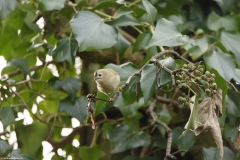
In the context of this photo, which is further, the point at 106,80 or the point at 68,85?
the point at 68,85

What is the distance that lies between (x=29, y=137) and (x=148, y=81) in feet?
1.81

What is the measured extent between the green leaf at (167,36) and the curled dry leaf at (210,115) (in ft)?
0.46

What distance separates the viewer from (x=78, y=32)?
82 cm

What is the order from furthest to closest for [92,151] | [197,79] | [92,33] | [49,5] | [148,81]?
[92,151], [49,5], [92,33], [148,81], [197,79]

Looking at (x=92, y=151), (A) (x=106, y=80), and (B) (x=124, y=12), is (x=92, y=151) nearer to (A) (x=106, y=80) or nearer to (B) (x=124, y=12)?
(B) (x=124, y=12)

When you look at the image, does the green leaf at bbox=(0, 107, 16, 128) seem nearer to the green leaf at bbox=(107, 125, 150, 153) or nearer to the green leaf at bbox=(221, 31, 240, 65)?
the green leaf at bbox=(107, 125, 150, 153)

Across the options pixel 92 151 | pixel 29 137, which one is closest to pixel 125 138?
pixel 92 151

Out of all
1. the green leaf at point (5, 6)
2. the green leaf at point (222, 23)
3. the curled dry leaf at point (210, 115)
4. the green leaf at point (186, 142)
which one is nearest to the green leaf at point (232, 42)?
the green leaf at point (222, 23)

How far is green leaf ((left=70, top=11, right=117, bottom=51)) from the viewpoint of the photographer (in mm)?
809

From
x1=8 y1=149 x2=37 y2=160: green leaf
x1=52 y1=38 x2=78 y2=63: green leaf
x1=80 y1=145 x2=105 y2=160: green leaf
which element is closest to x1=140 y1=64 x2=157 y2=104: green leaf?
x1=52 y1=38 x2=78 y2=63: green leaf

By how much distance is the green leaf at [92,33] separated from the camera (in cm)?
81

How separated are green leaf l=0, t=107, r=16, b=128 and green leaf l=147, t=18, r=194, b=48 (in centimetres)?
45

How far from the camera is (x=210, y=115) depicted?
61cm

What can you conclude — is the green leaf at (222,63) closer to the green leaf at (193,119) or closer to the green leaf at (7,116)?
the green leaf at (193,119)
